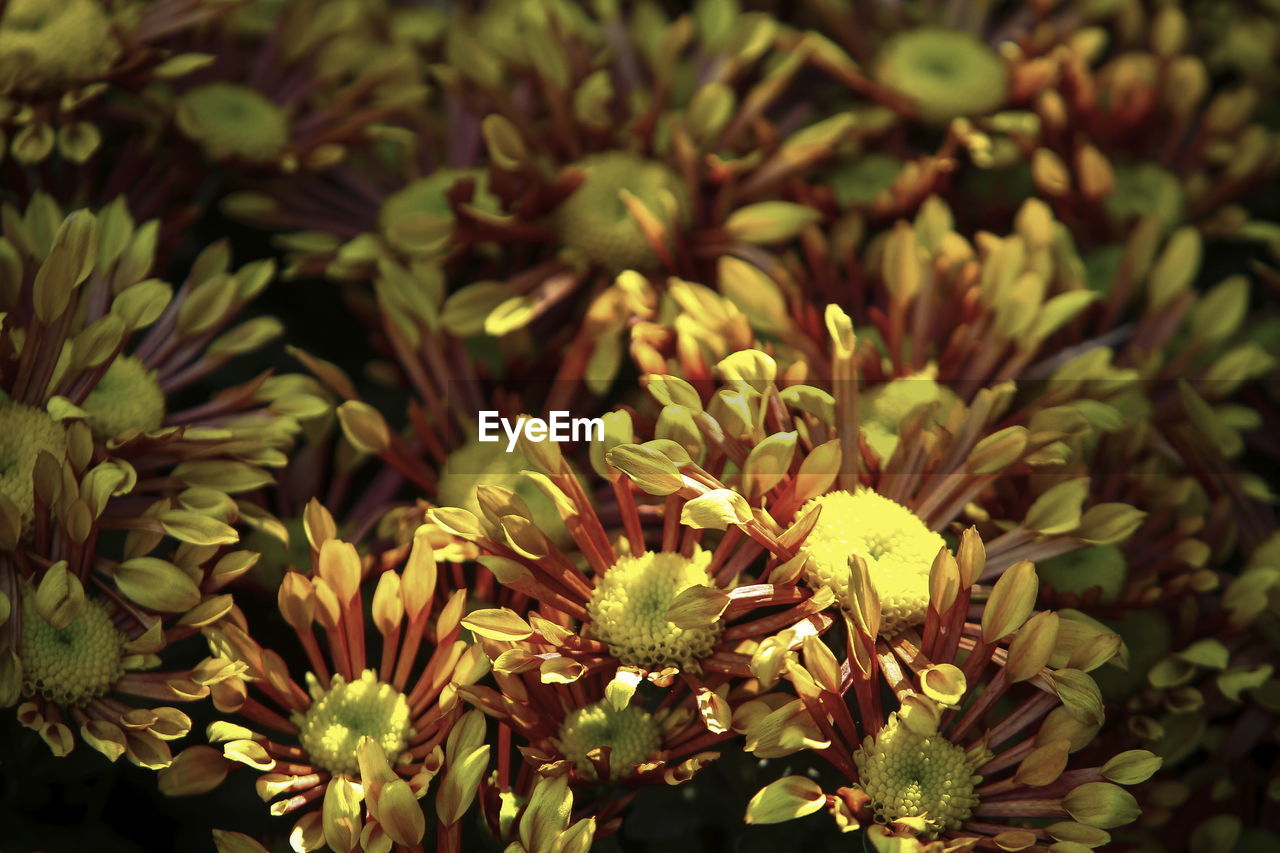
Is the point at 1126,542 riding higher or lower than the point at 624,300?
lower

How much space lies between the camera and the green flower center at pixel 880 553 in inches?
26.1

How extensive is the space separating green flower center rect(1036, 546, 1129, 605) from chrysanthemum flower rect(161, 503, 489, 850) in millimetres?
368

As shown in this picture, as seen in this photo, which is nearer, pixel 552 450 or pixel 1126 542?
pixel 552 450

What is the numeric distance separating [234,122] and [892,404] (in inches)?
21.2

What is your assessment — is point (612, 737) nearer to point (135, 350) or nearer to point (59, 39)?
point (135, 350)

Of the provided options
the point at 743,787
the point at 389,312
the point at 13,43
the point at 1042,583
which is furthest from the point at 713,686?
the point at 13,43

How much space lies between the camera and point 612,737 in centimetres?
66

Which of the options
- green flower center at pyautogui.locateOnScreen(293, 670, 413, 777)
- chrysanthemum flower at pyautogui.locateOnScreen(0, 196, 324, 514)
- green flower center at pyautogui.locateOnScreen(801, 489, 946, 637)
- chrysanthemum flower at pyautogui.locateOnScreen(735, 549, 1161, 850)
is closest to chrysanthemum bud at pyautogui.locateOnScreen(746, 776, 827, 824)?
chrysanthemum flower at pyautogui.locateOnScreen(735, 549, 1161, 850)

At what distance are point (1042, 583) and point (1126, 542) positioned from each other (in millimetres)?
70

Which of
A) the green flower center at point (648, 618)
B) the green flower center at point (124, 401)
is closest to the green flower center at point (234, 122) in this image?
the green flower center at point (124, 401)

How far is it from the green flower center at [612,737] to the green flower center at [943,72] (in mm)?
556

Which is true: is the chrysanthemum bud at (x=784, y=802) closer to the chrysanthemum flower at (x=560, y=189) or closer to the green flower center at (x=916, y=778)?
the green flower center at (x=916, y=778)

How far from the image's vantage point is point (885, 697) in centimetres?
71

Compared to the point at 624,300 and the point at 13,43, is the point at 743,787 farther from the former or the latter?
the point at 13,43
